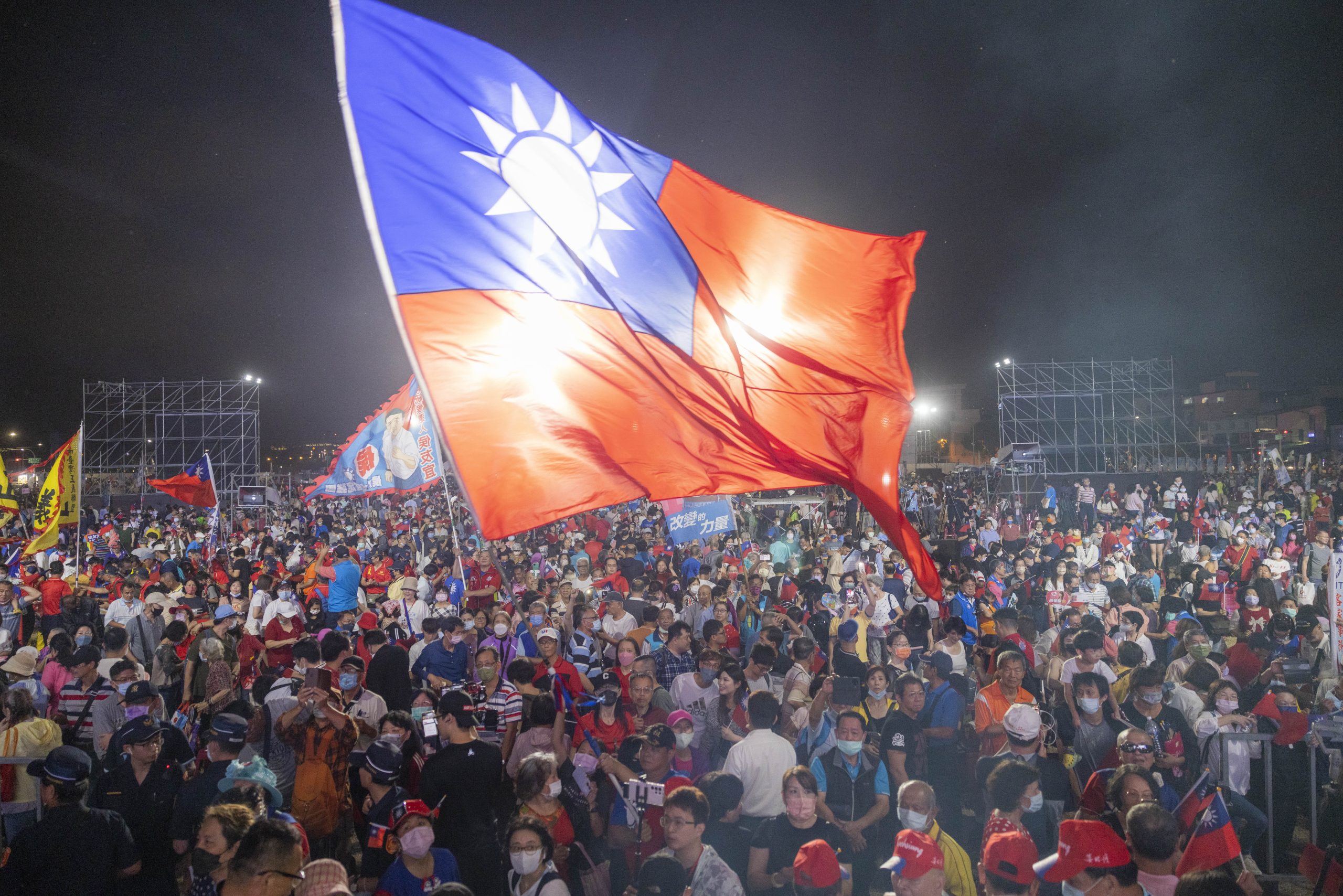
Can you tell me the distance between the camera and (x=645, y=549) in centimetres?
1847

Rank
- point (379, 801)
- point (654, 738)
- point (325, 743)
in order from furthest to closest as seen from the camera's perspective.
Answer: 1. point (325, 743)
2. point (654, 738)
3. point (379, 801)

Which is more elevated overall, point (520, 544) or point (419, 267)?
point (419, 267)

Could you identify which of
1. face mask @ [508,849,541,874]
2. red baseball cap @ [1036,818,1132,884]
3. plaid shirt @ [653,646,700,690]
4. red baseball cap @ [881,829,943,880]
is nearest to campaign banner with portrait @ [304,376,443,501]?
plaid shirt @ [653,646,700,690]

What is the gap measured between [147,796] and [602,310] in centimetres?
424

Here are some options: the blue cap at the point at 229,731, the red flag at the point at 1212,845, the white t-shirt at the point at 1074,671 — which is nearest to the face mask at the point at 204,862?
the blue cap at the point at 229,731

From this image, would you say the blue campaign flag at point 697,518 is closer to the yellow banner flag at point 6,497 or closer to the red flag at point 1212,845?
the red flag at point 1212,845

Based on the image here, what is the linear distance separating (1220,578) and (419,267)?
13.7 m

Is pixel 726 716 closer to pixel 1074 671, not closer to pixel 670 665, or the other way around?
pixel 670 665

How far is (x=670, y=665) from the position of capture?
7984 millimetres

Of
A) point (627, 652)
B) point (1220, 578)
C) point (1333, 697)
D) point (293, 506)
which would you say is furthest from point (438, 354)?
point (293, 506)

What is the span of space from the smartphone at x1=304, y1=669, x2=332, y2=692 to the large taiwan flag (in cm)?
299

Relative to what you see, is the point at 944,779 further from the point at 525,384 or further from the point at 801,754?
the point at 525,384

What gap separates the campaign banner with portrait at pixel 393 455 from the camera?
573 inches

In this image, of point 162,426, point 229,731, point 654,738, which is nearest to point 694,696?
point 654,738
